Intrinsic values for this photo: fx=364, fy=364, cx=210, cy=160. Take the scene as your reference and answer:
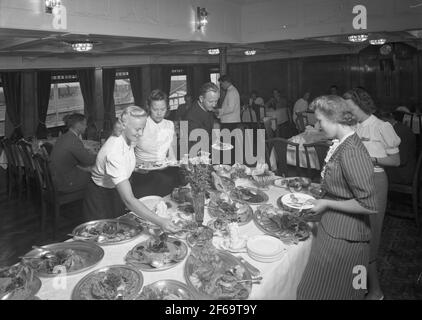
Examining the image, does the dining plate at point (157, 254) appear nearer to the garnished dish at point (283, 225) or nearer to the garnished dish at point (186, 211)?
the garnished dish at point (186, 211)

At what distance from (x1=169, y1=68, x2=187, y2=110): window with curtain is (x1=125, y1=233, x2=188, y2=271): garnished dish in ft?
34.3

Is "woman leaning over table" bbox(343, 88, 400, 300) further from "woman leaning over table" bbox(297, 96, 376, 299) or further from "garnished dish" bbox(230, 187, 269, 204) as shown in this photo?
"garnished dish" bbox(230, 187, 269, 204)

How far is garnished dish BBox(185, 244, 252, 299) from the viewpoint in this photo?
1.54 meters

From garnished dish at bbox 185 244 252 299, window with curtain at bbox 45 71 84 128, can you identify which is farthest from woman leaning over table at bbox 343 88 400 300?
window with curtain at bbox 45 71 84 128

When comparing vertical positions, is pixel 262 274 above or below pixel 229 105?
below

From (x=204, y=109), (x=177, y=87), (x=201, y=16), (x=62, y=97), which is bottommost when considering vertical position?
(x=204, y=109)

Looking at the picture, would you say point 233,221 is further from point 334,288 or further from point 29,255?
point 29,255

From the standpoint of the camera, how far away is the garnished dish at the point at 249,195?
261 centimetres

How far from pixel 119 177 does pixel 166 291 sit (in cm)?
81

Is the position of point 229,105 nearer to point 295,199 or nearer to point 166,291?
point 295,199

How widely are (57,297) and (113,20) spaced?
11.3 ft

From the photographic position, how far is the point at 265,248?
1868mm

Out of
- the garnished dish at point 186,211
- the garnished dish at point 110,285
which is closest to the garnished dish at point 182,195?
the garnished dish at point 186,211

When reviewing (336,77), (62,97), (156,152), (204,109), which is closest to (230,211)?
(156,152)
